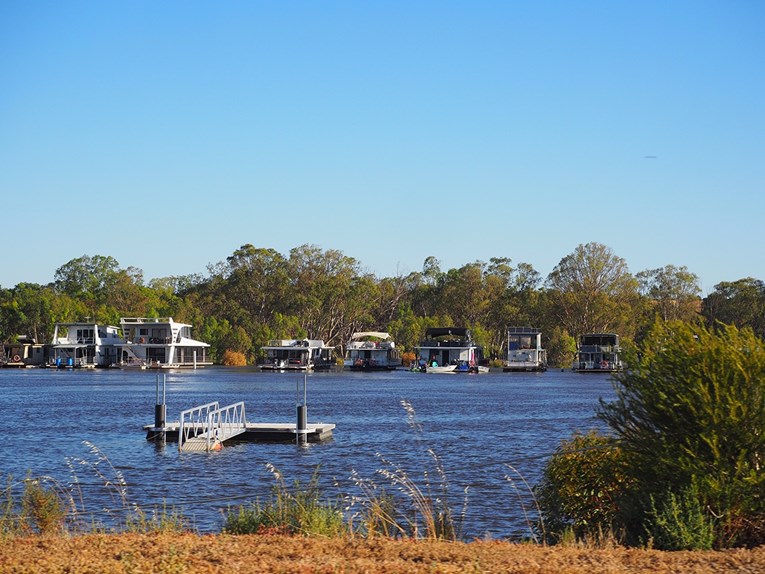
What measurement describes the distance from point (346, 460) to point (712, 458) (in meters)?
18.6

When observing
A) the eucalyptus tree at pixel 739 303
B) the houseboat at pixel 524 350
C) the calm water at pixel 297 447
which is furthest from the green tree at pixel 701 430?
the eucalyptus tree at pixel 739 303

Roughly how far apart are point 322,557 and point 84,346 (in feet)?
404

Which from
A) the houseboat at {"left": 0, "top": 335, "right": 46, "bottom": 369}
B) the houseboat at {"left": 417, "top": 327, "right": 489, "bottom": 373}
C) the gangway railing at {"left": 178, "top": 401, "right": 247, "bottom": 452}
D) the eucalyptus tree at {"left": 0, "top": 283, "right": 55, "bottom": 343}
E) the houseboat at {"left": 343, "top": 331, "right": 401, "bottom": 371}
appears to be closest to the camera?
the gangway railing at {"left": 178, "top": 401, "right": 247, "bottom": 452}

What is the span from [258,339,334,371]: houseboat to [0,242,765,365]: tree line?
14.4 m

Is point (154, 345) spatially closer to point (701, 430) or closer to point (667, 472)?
point (667, 472)

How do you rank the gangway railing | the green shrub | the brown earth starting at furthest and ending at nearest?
1. the gangway railing
2. the green shrub
3. the brown earth

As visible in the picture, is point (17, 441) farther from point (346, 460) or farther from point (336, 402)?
point (336, 402)

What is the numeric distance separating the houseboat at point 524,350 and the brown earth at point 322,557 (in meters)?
118

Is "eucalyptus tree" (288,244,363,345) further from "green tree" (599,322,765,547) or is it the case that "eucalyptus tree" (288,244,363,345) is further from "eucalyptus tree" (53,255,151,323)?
"green tree" (599,322,765,547)

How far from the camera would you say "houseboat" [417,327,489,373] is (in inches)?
4973

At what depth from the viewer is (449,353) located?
426ft

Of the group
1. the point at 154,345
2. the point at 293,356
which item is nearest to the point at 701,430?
the point at 154,345

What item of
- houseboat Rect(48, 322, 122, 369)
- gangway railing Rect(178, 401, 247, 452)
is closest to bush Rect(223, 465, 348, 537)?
gangway railing Rect(178, 401, 247, 452)

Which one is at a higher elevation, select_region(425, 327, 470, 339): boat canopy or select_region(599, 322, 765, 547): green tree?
select_region(425, 327, 470, 339): boat canopy
